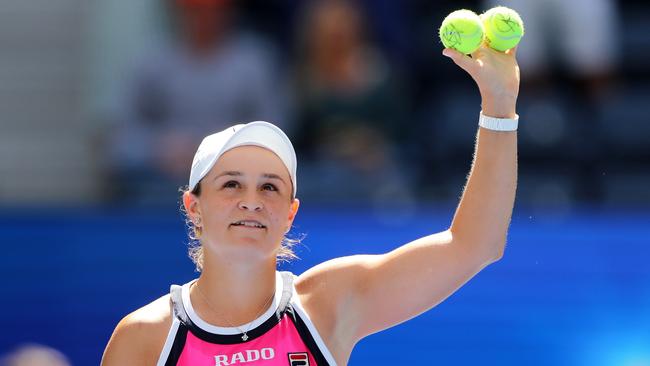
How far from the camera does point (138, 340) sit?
3.82 m

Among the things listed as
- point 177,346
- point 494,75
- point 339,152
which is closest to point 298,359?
point 177,346

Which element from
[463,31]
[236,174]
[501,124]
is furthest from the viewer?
[236,174]

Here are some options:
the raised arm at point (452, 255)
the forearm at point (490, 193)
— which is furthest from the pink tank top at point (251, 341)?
the forearm at point (490, 193)

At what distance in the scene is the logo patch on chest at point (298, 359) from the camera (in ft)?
12.6

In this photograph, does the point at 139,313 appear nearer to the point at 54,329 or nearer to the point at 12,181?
the point at 54,329

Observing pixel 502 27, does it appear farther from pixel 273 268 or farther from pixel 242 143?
pixel 273 268

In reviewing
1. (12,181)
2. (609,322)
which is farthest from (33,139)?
(609,322)

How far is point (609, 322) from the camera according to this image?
6.49 meters

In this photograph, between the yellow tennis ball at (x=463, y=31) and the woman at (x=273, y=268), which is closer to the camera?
the yellow tennis ball at (x=463, y=31)

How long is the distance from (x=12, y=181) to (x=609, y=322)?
4473mm

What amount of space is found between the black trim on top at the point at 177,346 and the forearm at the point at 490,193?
934mm

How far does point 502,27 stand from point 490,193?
516mm

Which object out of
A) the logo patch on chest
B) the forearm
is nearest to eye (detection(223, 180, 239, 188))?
the logo patch on chest

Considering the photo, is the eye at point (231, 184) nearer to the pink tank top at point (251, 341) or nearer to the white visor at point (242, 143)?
the white visor at point (242, 143)
